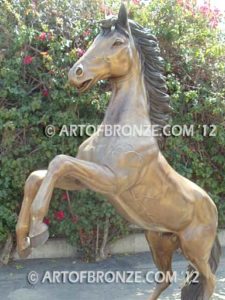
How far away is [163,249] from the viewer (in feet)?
10.1

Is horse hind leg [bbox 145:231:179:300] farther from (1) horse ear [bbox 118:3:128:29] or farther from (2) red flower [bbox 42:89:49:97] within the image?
(2) red flower [bbox 42:89:49:97]

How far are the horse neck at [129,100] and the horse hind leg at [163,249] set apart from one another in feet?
2.71

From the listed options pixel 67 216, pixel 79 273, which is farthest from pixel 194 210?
pixel 67 216

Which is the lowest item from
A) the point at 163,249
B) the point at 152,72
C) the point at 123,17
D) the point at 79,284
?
the point at 79,284

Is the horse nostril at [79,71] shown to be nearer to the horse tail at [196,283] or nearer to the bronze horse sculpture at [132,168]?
the bronze horse sculpture at [132,168]

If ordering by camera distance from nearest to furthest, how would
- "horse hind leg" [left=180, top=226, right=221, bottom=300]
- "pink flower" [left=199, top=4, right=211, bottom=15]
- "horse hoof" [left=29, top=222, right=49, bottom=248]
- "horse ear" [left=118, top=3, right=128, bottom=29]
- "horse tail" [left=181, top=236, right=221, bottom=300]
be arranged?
"horse hoof" [left=29, top=222, right=49, bottom=248] → "horse ear" [left=118, top=3, right=128, bottom=29] → "horse hind leg" [left=180, top=226, right=221, bottom=300] → "horse tail" [left=181, top=236, right=221, bottom=300] → "pink flower" [left=199, top=4, right=211, bottom=15]

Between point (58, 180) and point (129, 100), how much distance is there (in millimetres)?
658

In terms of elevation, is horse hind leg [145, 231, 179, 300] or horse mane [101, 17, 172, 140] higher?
horse mane [101, 17, 172, 140]

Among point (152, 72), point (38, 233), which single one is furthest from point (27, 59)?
point (38, 233)

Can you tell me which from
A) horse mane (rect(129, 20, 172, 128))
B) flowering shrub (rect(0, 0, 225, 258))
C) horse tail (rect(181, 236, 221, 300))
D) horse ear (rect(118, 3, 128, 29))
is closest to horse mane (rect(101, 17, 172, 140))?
horse mane (rect(129, 20, 172, 128))

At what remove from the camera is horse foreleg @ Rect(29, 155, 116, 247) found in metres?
2.14

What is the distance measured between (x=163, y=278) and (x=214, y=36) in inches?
147

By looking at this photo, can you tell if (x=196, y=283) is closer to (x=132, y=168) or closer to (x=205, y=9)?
(x=132, y=168)

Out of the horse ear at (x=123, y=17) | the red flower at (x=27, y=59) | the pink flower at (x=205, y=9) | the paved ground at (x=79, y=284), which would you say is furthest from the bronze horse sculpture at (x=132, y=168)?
the pink flower at (x=205, y=9)
